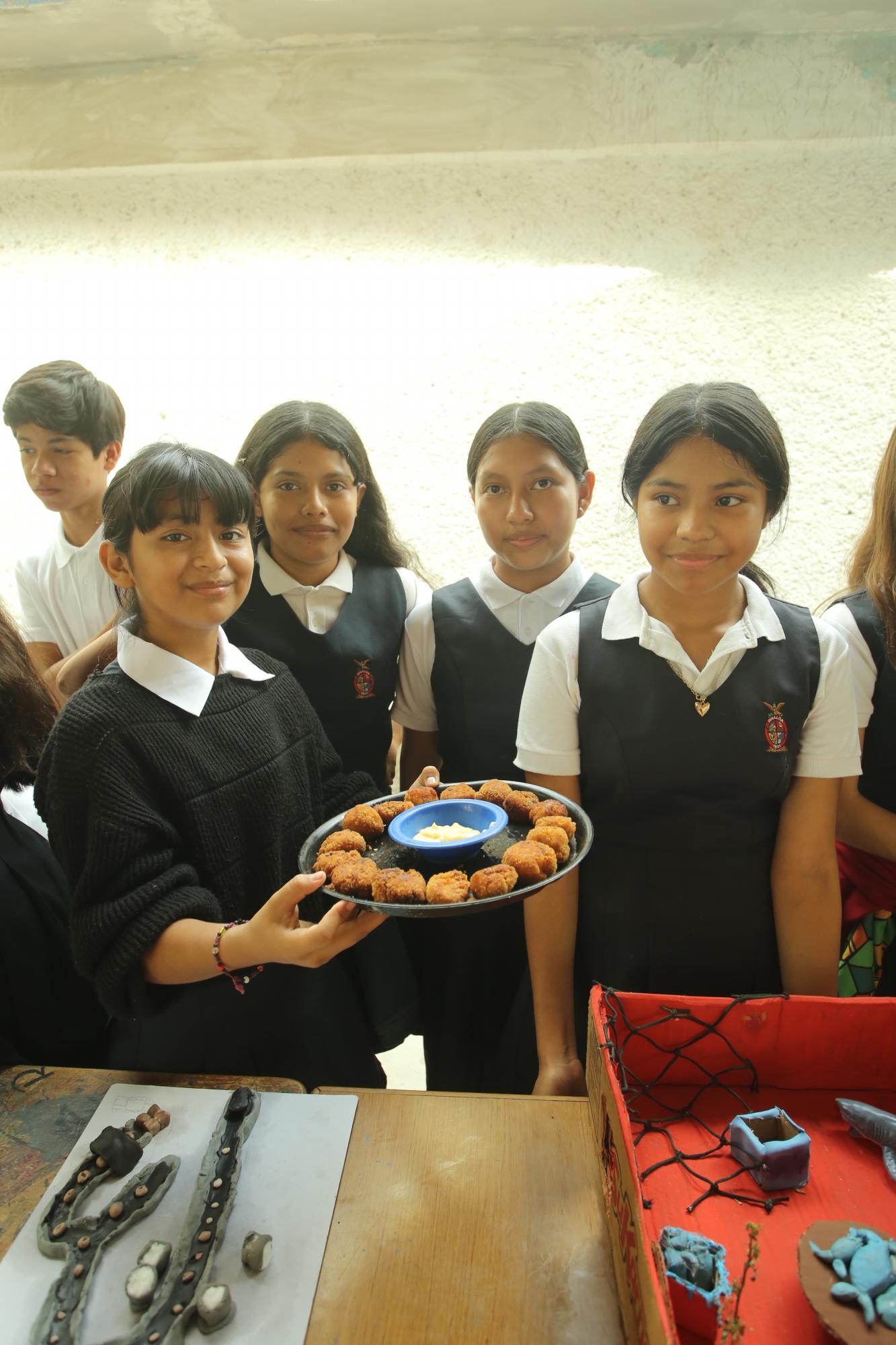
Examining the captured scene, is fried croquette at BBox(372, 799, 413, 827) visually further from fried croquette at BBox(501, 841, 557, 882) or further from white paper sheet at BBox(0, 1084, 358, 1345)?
white paper sheet at BBox(0, 1084, 358, 1345)

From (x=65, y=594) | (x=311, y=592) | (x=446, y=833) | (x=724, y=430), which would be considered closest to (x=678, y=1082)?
(x=446, y=833)

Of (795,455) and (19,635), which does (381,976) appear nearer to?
(19,635)

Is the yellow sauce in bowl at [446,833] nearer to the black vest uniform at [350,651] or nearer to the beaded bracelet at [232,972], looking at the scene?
the beaded bracelet at [232,972]

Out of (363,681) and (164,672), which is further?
(363,681)

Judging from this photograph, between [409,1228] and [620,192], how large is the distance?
1.83 metres

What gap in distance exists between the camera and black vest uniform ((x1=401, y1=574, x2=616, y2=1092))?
147 cm

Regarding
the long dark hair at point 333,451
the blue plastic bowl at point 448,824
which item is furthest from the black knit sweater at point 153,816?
the long dark hair at point 333,451

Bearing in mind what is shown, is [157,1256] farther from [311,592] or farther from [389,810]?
[311,592]

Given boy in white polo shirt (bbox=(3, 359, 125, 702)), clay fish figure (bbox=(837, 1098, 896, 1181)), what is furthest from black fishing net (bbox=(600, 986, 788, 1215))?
boy in white polo shirt (bbox=(3, 359, 125, 702))

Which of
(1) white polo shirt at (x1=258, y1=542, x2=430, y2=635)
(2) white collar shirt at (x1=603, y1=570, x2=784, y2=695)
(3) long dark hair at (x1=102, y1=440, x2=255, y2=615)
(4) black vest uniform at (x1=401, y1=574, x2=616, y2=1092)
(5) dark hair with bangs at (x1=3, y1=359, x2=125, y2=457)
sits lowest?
(4) black vest uniform at (x1=401, y1=574, x2=616, y2=1092)

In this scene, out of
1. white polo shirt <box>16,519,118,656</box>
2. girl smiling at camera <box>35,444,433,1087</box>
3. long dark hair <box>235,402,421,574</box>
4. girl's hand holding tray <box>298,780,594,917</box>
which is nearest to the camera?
girl's hand holding tray <box>298,780,594,917</box>

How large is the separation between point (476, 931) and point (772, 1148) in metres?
0.74

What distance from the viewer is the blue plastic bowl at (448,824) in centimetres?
99

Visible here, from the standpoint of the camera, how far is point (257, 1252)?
2.79 feet
